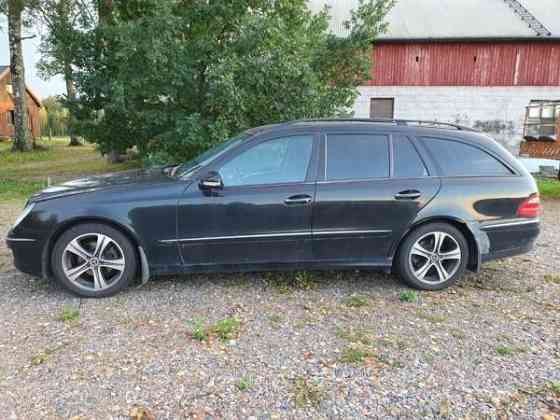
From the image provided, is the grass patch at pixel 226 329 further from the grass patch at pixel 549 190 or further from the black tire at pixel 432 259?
the grass patch at pixel 549 190

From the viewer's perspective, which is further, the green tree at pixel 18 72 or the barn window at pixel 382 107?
the barn window at pixel 382 107

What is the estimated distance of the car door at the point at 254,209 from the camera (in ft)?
12.0

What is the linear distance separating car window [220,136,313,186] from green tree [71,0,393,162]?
3009mm

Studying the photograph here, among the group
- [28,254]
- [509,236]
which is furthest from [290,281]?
[28,254]

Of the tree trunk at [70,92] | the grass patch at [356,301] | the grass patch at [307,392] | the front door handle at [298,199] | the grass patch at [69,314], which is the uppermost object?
the tree trunk at [70,92]

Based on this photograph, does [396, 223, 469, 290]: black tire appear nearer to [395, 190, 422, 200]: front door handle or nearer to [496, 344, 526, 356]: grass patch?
[395, 190, 422, 200]: front door handle

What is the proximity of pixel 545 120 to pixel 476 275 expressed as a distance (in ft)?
60.0

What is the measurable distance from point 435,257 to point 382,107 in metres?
16.8

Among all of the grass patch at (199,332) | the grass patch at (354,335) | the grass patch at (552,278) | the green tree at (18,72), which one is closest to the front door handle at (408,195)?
the grass patch at (354,335)

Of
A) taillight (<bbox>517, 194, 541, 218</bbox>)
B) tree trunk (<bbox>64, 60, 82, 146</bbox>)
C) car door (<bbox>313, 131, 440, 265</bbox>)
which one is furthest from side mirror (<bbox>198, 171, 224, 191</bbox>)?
tree trunk (<bbox>64, 60, 82, 146</bbox>)

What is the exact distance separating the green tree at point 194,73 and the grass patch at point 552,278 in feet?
15.4

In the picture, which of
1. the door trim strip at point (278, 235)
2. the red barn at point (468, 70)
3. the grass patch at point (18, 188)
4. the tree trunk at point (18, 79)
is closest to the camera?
the door trim strip at point (278, 235)

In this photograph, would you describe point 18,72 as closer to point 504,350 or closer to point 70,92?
point 70,92

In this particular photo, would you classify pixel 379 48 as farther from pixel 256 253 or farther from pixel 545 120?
pixel 256 253
